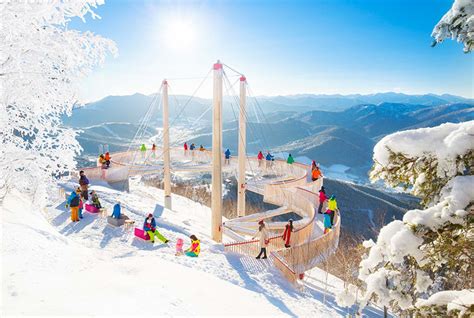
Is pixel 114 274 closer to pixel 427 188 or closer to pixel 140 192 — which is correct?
pixel 427 188

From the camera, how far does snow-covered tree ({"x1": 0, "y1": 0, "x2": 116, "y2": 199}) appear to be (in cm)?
637

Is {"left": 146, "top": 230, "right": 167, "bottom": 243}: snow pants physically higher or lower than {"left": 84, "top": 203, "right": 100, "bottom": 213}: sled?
lower

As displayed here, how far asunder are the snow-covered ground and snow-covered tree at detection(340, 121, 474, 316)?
3.96 m

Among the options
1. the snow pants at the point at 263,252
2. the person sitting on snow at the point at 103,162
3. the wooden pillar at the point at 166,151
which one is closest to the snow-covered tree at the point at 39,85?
the snow pants at the point at 263,252

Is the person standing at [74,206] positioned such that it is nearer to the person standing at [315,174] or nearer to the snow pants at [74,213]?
the snow pants at [74,213]

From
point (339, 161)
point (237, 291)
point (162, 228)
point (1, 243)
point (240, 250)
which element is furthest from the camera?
point (339, 161)

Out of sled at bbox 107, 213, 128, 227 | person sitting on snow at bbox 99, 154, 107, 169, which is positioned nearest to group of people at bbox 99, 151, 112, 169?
person sitting on snow at bbox 99, 154, 107, 169

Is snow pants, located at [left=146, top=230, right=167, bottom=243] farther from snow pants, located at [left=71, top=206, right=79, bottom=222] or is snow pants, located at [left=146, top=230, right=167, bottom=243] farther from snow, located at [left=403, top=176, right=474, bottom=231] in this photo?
snow, located at [left=403, top=176, right=474, bottom=231]

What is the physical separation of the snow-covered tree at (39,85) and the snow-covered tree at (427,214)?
6.72 m

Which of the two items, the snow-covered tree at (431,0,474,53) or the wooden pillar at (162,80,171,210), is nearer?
the snow-covered tree at (431,0,474,53)

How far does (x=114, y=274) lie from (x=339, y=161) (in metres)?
189

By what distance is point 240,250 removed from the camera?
12742 millimetres

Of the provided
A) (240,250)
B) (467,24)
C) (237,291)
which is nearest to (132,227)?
(240,250)

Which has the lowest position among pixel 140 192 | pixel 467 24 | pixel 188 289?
pixel 140 192
